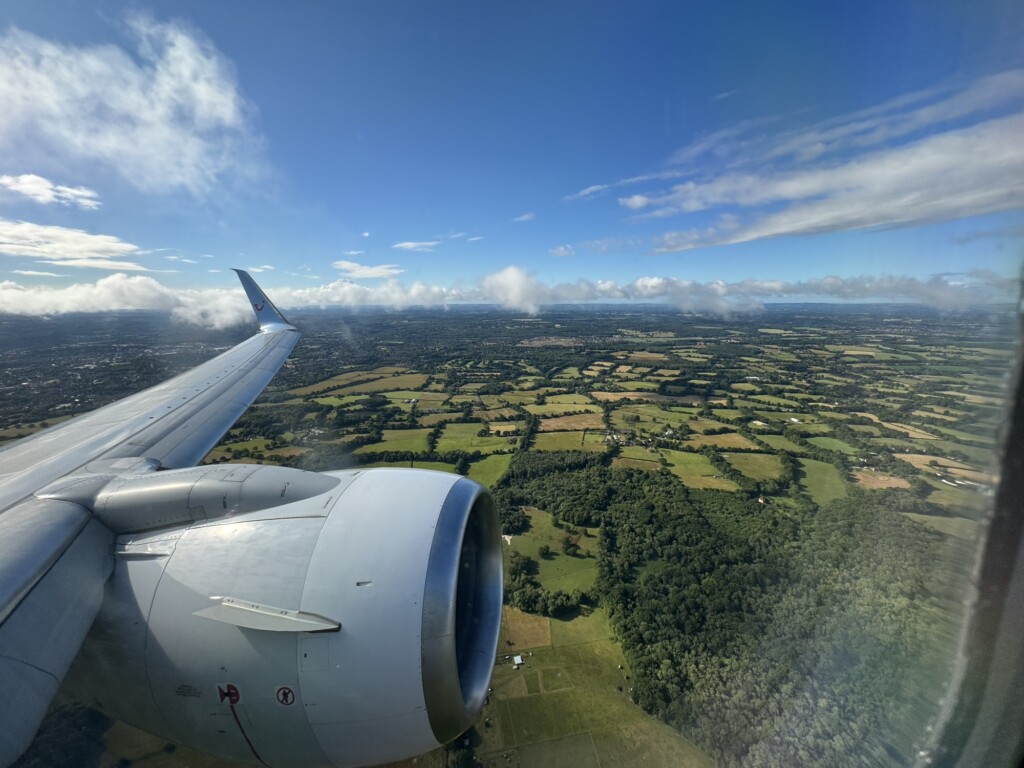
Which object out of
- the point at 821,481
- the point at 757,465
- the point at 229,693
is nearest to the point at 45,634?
the point at 229,693

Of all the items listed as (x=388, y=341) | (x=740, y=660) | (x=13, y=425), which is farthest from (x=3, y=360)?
(x=740, y=660)

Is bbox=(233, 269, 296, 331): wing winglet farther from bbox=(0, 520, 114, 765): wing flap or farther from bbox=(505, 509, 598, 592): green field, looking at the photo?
bbox=(505, 509, 598, 592): green field

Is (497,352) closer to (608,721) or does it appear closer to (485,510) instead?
(608,721)

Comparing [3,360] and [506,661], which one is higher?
[3,360]

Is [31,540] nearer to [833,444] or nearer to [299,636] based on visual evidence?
[299,636]

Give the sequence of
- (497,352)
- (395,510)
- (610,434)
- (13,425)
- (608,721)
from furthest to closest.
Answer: (497,352) → (610,434) → (13,425) → (608,721) → (395,510)

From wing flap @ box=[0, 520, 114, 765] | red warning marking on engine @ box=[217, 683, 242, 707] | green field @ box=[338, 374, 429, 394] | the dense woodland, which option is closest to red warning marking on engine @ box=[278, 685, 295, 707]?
red warning marking on engine @ box=[217, 683, 242, 707]
